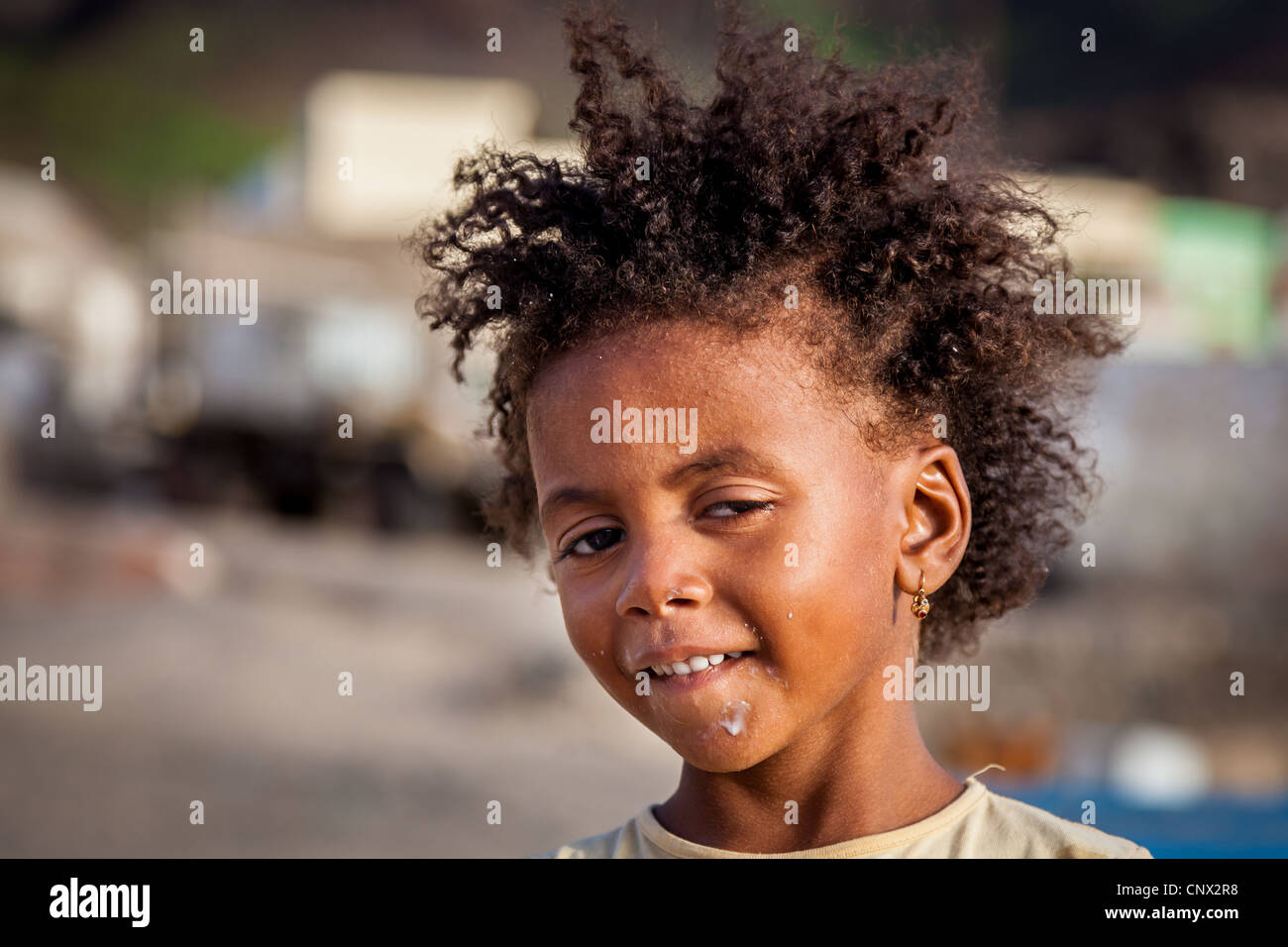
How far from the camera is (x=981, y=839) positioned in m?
1.85

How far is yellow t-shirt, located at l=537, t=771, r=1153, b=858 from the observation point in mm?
1800

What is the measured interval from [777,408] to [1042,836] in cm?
70

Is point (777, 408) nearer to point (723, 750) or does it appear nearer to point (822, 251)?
point (822, 251)

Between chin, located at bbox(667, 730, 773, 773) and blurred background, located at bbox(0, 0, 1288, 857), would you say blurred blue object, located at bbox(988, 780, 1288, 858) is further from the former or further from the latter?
chin, located at bbox(667, 730, 773, 773)

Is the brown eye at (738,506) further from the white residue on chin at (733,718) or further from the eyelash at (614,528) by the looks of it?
the white residue on chin at (733,718)

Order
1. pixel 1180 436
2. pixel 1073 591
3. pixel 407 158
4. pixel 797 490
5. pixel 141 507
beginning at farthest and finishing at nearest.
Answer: pixel 407 158
pixel 141 507
pixel 1073 591
pixel 1180 436
pixel 797 490

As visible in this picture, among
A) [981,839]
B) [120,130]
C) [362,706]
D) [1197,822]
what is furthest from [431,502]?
[120,130]

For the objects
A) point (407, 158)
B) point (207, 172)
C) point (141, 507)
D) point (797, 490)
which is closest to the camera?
point (797, 490)

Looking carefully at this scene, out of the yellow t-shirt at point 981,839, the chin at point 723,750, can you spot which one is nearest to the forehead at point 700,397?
the chin at point 723,750

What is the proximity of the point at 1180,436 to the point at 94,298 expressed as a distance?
71.5ft

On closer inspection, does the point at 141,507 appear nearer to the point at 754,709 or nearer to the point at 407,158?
the point at 407,158

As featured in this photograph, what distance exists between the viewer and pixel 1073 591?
457 inches

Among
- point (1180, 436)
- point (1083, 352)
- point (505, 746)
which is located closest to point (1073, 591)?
point (1180, 436)

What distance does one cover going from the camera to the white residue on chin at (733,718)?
5.72ft
